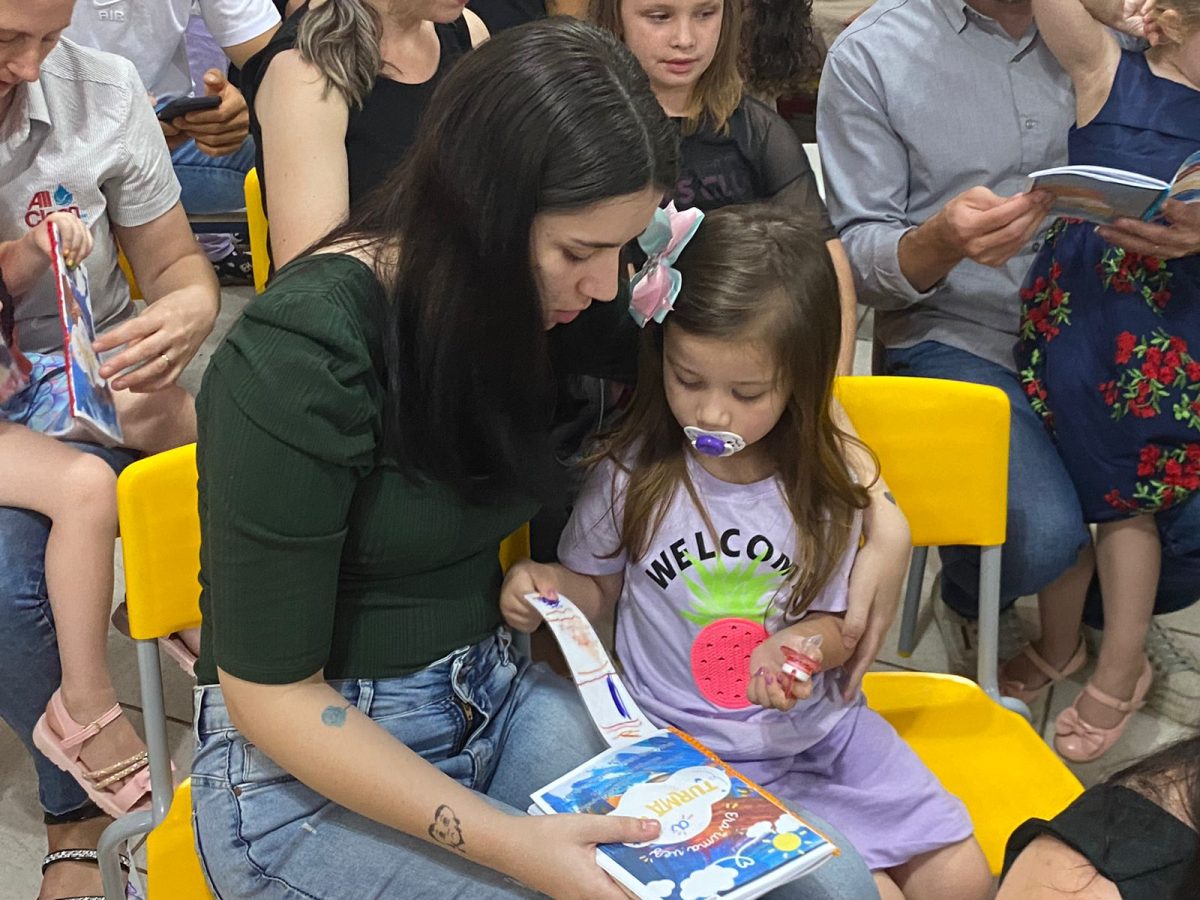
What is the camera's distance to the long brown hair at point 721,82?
2322 mm

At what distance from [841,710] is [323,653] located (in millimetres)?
699

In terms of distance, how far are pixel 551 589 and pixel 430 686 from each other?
205 millimetres

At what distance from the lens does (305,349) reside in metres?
1.31

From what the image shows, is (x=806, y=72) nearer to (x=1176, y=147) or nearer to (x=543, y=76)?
(x=1176, y=147)

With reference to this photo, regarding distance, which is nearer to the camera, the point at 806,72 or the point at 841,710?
the point at 841,710

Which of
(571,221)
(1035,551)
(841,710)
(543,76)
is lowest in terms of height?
(1035,551)

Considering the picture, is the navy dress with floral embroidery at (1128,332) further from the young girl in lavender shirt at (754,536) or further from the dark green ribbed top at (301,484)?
the dark green ribbed top at (301,484)

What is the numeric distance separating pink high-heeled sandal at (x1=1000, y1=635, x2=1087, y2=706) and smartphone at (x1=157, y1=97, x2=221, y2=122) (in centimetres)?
208

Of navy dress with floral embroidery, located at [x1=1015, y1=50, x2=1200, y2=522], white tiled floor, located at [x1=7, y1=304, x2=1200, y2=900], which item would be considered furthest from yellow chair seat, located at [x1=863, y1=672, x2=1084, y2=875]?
white tiled floor, located at [x1=7, y1=304, x2=1200, y2=900]

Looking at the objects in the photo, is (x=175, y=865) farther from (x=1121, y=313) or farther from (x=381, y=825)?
(x=1121, y=313)

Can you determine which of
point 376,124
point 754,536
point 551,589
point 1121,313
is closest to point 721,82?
point 376,124

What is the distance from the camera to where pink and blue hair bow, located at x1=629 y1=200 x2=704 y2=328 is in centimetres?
156

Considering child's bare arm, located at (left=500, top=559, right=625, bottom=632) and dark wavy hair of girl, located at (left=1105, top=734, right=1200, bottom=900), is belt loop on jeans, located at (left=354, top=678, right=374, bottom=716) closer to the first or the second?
child's bare arm, located at (left=500, top=559, right=625, bottom=632)

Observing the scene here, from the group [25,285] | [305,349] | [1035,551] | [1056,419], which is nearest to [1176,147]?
[1056,419]
